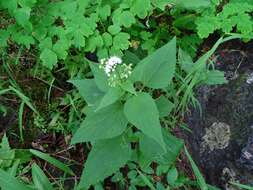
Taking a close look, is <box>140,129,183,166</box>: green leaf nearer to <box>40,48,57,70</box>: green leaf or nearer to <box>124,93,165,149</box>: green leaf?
<box>124,93,165,149</box>: green leaf

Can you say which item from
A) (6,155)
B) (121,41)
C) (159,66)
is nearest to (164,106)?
(159,66)

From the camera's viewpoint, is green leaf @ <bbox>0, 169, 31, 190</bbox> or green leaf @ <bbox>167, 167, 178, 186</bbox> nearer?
green leaf @ <bbox>0, 169, 31, 190</bbox>

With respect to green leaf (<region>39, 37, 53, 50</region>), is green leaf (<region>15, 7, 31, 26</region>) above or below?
above

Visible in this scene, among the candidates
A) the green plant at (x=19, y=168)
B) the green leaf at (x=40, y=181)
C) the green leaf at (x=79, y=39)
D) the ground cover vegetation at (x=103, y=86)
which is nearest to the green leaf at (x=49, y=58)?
the ground cover vegetation at (x=103, y=86)

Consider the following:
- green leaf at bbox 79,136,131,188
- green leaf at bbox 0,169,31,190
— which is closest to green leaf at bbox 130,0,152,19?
green leaf at bbox 79,136,131,188

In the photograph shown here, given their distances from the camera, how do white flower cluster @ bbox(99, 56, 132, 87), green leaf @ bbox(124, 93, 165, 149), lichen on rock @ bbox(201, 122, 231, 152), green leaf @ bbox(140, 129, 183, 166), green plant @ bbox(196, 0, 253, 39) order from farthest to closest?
green plant @ bbox(196, 0, 253, 39) → lichen on rock @ bbox(201, 122, 231, 152) → green leaf @ bbox(140, 129, 183, 166) → white flower cluster @ bbox(99, 56, 132, 87) → green leaf @ bbox(124, 93, 165, 149)

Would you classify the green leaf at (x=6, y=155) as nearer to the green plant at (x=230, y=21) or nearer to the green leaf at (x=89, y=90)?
the green leaf at (x=89, y=90)

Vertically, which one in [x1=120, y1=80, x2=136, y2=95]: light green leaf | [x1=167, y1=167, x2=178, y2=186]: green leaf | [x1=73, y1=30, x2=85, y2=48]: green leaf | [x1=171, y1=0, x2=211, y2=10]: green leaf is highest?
[x1=171, y1=0, x2=211, y2=10]: green leaf

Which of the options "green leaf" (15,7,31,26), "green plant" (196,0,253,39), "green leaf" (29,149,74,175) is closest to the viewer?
"green leaf" (29,149,74,175)
